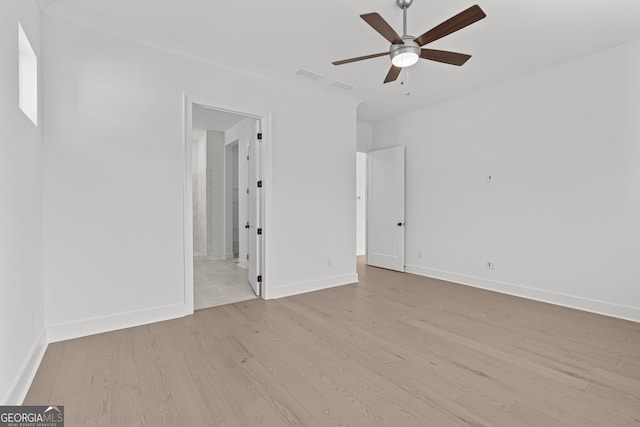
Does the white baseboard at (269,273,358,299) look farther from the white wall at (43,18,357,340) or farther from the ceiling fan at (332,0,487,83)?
the ceiling fan at (332,0,487,83)

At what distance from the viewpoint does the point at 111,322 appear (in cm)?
295

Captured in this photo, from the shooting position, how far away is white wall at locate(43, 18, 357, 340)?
108 inches

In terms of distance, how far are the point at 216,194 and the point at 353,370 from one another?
228 inches

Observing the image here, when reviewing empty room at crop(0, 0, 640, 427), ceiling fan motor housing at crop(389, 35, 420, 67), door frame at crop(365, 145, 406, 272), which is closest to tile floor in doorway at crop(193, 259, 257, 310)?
empty room at crop(0, 0, 640, 427)

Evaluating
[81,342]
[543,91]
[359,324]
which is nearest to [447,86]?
[543,91]

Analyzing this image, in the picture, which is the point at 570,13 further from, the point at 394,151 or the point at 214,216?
the point at 214,216

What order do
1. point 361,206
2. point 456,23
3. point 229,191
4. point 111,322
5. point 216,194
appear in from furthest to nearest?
1. point 361,206
2. point 229,191
3. point 216,194
4. point 111,322
5. point 456,23

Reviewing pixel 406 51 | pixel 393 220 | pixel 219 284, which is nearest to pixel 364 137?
pixel 393 220

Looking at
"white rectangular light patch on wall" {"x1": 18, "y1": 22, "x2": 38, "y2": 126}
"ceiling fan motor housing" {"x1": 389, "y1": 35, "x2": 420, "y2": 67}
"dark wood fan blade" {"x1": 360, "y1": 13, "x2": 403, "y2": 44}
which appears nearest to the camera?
"dark wood fan blade" {"x1": 360, "y1": 13, "x2": 403, "y2": 44}

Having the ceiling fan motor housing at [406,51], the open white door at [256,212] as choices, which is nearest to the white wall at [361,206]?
the open white door at [256,212]

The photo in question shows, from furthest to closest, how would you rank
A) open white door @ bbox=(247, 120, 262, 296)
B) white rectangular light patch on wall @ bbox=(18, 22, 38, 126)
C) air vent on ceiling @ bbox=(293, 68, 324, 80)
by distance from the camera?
open white door @ bbox=(247, 120, 262, 296) < air vent on ceiling @ bbox=(293, 68, 324, 80) < white rectangular light patch on wall @ bbox=(18, 22, 38, 126)

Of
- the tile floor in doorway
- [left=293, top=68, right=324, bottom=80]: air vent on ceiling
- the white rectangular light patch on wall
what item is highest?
[left=293, top=68, right=324, bottom=80]: air vent on ceiling

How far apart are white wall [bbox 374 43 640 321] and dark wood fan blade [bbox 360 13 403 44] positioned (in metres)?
2.76

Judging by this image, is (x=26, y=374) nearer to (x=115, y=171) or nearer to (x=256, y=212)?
(x=115, y=171)
